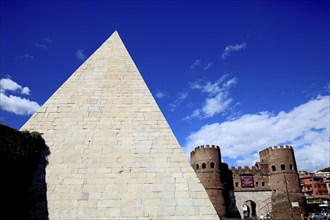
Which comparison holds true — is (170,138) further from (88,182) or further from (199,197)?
(88,182)

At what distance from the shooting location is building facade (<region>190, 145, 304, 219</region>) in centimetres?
3312

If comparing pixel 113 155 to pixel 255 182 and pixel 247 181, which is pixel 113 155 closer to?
pixel 247 181

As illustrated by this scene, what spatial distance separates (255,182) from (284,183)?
3993mm

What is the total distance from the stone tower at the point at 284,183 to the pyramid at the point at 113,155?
1191 inches

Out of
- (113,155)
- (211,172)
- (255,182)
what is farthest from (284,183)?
(113,155)

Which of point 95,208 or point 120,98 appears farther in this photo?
point 120,98

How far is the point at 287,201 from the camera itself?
32.3 m

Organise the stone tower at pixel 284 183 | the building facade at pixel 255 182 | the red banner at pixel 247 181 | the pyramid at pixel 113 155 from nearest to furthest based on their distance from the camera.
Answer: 1. the pyramid at pixel 113 155
2. the stone tower at pixel 284 183
3. the building facade at pixel 255 182
4. the red banner at pixel 247 181

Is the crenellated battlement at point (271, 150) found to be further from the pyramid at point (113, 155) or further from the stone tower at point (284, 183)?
the pyramid at point (113, 155)

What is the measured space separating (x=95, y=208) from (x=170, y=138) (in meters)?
2.96

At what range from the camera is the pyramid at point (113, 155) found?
636cm

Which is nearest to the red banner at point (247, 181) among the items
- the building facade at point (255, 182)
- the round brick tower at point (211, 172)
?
the building facade at point (255, 182)

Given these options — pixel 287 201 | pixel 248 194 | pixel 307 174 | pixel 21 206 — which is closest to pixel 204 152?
pixel 248 194

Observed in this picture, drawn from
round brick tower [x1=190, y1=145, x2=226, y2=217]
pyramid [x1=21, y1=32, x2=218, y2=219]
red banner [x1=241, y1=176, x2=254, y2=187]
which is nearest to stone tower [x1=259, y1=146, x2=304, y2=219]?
red banner [x1=241, y1=176, x2=254, y2=187]
